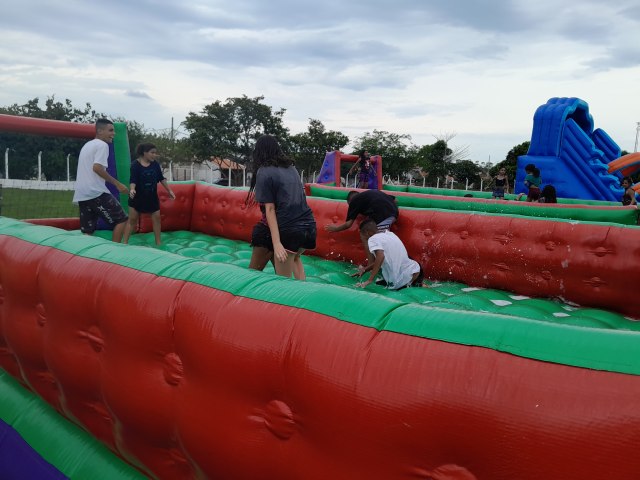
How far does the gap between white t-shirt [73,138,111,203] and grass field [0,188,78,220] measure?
152 centimetres

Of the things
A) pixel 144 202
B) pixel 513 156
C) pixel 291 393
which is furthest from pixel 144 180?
pixel 513 156

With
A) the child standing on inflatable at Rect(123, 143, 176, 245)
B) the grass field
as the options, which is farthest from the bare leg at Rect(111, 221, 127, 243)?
the grass field

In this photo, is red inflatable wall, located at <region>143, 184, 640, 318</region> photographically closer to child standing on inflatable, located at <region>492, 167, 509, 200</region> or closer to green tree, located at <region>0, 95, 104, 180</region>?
green tree, located at <region>0, 95, 104, 180</region>

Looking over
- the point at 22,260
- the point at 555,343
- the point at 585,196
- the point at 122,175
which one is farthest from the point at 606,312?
the point at 585,196

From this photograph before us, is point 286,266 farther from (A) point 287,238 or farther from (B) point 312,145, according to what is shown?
(B) point 312,145

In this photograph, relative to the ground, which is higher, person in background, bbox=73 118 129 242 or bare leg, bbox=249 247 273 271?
person in background, bbox=73 118 129 242

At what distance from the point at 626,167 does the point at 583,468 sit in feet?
33.8

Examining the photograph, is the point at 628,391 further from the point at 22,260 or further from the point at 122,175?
the point at 122,175

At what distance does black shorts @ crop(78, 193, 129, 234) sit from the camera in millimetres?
4621

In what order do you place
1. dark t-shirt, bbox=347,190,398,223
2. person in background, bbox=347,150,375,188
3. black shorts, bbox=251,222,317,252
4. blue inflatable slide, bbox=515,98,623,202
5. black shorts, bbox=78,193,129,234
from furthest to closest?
blue inflatable slide, bbox=515,98,623,202 → person in background, bbox=347,150,375,188 → black shorts, bbox=78,193,129,234 → dark t-shirt, bbox=347,190,398,223 → black shorts, bbox=251,222,317,252

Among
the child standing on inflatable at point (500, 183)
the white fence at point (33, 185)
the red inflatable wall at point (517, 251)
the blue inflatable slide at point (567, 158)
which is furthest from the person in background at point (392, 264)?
the blue inflatable slide at point (567, 158)

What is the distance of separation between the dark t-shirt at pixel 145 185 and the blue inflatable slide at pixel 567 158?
408 inches

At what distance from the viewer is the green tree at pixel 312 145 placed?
121 feet

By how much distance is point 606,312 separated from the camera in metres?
3.58
